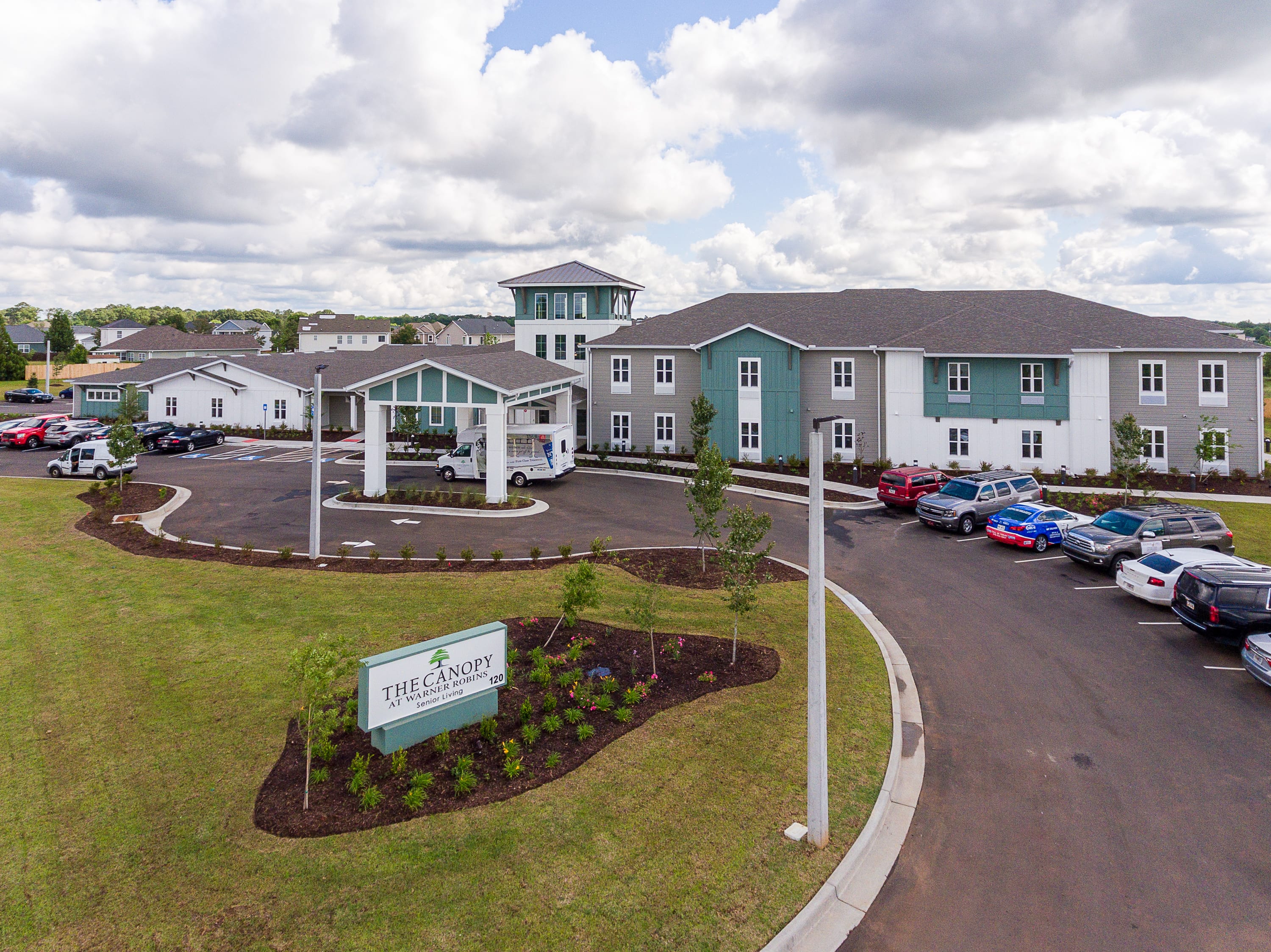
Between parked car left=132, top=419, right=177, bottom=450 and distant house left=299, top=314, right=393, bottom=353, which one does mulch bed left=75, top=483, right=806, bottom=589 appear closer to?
parked car left=132, top=419, right=177, bottom=450

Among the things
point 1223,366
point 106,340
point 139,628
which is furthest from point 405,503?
point 106,340

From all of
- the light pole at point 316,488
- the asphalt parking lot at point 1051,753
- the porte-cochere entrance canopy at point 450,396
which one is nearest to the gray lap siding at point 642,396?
the porte-cochere entrance canopy at point 450,396

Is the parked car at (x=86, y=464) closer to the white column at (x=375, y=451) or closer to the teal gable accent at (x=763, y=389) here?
the white column at (x=375, y=451)

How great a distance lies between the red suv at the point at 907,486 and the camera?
95.9 feet

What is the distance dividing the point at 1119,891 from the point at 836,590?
11.2m

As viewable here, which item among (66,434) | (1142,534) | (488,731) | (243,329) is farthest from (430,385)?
(243,329)

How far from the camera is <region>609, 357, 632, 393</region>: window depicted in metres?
42.9

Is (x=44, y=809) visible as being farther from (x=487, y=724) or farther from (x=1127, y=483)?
(x=1127, y=483)

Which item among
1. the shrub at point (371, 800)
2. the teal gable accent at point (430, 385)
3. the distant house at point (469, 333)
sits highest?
the distant house at point (469, 333)

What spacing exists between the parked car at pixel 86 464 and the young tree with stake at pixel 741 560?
105 ft

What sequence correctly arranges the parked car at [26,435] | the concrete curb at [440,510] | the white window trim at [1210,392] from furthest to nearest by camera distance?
1. the parked car at [26,435]
2. the white window trim at [1210,392]
3. the concrete curb at [440,510]

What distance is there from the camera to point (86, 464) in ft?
113

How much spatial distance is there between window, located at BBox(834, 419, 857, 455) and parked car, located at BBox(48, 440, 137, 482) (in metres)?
34.4

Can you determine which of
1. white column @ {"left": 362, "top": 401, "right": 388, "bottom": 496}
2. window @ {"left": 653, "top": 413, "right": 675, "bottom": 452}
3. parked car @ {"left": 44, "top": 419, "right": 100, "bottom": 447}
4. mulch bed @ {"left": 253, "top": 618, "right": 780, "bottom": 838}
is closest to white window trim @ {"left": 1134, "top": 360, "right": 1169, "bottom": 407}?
window @ {"left": 653, "top": 413, "right": 675, "bottom": 452}
